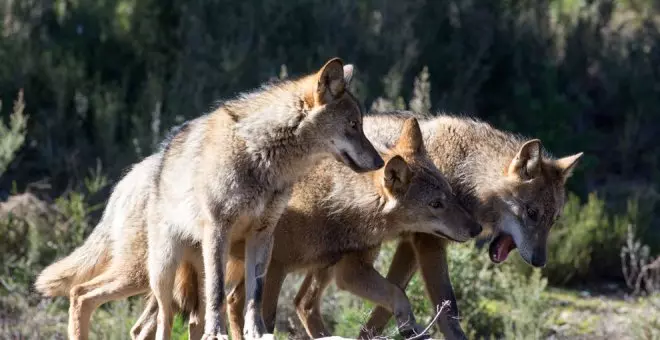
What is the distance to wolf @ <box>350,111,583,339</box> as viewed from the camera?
8.05m

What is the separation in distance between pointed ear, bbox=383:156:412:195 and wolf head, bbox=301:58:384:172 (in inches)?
20.7

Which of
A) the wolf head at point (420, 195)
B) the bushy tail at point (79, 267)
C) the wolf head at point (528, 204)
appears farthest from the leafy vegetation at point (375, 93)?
the wolf head at point (420, 195)

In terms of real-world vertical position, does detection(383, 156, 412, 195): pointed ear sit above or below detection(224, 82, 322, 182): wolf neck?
below

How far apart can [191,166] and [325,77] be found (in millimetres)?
958

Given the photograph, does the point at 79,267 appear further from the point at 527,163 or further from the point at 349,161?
the point at 527,163

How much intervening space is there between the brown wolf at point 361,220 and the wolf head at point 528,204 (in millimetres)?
418

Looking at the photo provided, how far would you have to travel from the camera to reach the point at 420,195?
304 inches

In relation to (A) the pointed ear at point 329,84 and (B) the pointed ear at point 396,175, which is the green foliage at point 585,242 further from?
(A) the pointed ear at point 329,84

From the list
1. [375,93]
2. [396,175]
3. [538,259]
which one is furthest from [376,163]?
[375,93]

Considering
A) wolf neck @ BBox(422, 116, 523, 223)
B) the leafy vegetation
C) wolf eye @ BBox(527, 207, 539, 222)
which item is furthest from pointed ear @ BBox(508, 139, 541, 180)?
the leafy vegetation

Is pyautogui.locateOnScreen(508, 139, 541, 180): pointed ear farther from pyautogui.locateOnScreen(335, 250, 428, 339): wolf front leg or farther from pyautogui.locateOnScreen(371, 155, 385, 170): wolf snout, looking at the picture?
pyautogui.locateOnScreen(371, 155, 385, 170): wolf snout

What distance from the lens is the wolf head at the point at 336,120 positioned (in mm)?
7074

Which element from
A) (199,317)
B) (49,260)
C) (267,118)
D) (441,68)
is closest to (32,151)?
(49,260)

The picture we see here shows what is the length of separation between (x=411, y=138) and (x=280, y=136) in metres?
0.99
